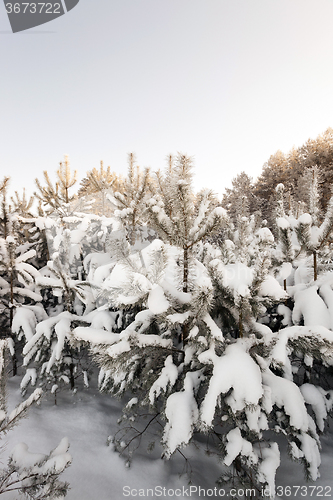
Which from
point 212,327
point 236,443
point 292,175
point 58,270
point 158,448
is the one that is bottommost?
point 158,448

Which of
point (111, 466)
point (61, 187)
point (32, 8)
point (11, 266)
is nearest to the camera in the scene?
point (111, 466)

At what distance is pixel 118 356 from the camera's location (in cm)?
199

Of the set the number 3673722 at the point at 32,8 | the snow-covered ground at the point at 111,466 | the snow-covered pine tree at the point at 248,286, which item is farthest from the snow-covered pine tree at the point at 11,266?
the snow-covered pine tree at the point at 248,286

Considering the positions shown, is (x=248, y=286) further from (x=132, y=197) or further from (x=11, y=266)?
(x=11, y=266)

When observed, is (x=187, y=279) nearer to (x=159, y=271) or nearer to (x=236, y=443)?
(x=159, y=271)

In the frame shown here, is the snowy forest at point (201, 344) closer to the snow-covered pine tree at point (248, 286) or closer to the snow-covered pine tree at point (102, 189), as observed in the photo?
the snow-covered pine tree at point (248, 286)

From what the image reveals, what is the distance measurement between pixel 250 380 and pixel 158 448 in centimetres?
217

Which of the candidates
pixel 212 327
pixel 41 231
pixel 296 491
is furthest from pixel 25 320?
pixel 296 491

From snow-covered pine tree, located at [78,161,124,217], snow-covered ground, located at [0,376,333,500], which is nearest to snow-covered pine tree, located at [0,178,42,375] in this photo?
snow-covered ground, located at [0,376,333,500]

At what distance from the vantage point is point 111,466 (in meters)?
2.62

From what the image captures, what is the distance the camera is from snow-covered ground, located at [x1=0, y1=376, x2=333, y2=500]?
2359 mm

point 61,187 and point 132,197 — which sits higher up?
point 61,187

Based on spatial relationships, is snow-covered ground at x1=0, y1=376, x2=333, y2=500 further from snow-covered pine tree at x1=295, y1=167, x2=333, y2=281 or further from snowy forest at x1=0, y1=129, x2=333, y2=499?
snow-covered pine tree at x1=295, y1=167, x2=333, y2=281

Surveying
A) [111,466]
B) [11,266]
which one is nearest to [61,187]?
[11,266]
